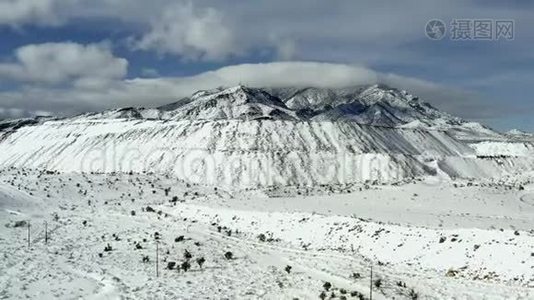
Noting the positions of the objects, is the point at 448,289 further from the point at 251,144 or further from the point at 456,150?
the point at 456,150

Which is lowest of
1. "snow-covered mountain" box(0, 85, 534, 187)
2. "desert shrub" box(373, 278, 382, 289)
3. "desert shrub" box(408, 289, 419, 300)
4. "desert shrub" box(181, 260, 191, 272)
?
"desert shrub" box(408, 289, 419, 300)

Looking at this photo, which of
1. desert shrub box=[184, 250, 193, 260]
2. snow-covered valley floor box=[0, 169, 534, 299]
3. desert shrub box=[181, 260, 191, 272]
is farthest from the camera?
desert shrub box=[184, 250, 193, 260]

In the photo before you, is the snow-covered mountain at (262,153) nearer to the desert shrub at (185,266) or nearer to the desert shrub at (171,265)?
the desert shrub at (185,266)

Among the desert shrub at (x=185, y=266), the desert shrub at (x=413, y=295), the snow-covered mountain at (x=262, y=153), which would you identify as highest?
the snow-covered mountain at (x=262, y=153)

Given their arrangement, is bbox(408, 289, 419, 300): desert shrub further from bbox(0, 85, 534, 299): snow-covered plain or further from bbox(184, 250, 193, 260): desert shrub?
bbox(184, 250, 193, 260): desert shrub

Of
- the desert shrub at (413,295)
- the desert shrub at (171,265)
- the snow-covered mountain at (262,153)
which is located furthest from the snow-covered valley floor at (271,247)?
the snow-covered mountain at (262,153)

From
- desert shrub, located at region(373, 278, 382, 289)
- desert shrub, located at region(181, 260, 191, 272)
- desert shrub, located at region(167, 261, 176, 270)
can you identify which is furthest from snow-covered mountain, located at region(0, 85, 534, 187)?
desert shrub, located at region(373, 278, 382, 289)

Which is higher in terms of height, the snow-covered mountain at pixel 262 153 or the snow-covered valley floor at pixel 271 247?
the snow-covered mountain at pixel 262 153

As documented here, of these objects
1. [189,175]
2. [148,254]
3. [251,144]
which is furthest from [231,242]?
[251,144]

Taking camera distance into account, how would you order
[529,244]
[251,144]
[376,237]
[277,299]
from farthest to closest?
[251,144], [376,237], [529,244], [277,299]
